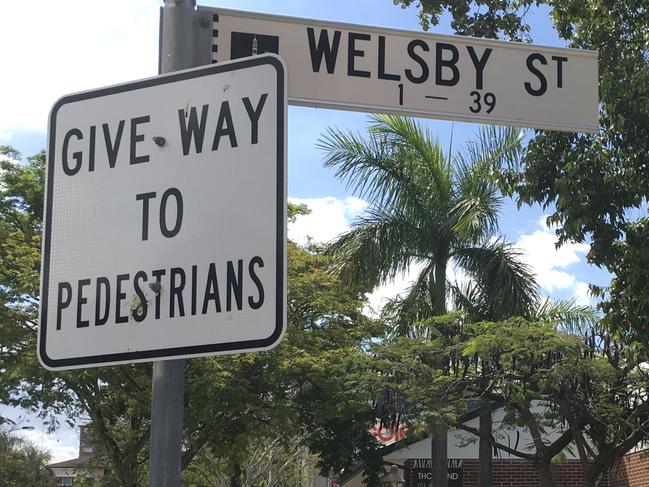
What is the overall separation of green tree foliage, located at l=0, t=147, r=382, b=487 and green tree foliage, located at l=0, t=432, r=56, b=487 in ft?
115

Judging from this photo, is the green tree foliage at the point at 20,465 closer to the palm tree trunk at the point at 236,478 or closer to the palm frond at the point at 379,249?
the palm tree trunk at the point at 236,478

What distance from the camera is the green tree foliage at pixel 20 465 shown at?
60.3m

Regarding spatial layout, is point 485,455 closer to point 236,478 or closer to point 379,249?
point 379,249

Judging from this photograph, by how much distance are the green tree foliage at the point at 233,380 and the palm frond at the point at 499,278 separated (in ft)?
10.2

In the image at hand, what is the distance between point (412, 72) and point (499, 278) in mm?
17573

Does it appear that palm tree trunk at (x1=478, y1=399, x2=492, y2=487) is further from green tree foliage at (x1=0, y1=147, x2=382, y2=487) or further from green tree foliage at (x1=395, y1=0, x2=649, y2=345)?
green tree foliage at (x1=395, y1=0, x2=649, y2=345)

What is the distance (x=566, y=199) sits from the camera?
9656mm

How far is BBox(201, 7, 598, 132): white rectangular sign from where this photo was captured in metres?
3.61

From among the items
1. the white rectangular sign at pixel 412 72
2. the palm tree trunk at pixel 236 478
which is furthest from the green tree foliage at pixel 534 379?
the palm tree trunk at pixel 236 478

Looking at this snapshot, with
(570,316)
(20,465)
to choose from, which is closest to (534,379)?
(570,316)

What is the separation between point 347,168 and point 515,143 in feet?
13.4

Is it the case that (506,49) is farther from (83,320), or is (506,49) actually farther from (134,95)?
(83,320)

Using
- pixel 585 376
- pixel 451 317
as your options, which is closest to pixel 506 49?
pixel 585 376

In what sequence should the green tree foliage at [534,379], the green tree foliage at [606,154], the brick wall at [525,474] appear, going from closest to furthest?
the green tree foliage at [606,154]
the green tree foliage at [534,379]
the brick wall at [525,474]
